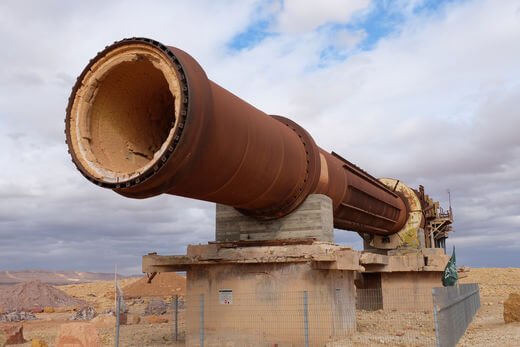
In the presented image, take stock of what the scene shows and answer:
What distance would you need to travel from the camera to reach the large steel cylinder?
271 inches

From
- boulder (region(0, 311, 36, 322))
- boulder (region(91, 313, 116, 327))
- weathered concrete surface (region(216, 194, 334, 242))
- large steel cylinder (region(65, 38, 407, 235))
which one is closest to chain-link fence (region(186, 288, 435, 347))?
weathered concrete surface (region(216, 194, 334, 242))

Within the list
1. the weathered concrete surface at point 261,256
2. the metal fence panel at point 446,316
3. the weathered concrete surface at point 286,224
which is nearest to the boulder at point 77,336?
the weathered concrete surface at point 261,256

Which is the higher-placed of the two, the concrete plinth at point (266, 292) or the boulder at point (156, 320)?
the concrete plinth at point (266, 292)

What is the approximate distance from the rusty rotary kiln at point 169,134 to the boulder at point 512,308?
8.96 metres

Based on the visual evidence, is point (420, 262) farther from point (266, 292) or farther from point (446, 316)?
point (266, 292)

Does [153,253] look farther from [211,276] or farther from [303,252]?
[303,252]

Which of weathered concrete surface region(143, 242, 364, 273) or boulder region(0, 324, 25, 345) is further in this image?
boulder region(0, 324, 25, 345)

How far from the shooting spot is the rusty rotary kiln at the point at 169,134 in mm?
6898

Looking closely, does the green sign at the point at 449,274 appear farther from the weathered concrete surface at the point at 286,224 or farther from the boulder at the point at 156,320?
the boulder at the point at 156,320

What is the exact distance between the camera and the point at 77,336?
10156 millimetres

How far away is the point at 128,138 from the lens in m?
7.94

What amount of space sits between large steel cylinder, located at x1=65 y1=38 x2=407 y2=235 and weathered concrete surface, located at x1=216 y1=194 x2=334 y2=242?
1293mm

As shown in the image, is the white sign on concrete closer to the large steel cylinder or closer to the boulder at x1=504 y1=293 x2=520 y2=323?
the large steel cylinder

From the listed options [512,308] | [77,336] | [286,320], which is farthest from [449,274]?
[77,336]
